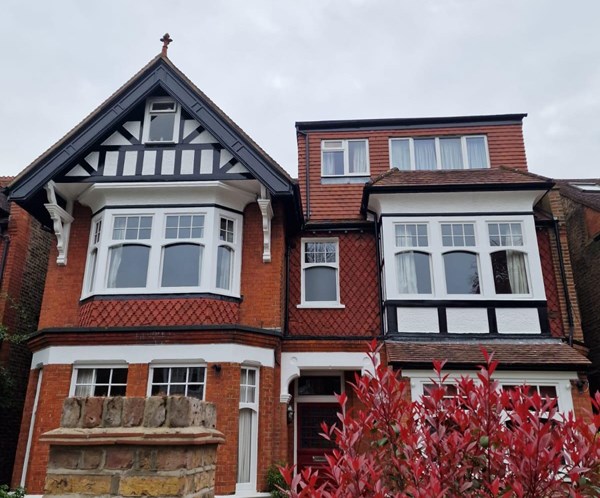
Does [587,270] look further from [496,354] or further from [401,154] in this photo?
[401,154]

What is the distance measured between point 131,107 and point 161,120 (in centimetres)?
77

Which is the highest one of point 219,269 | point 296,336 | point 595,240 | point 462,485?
point 595,240

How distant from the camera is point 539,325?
35.4 feet

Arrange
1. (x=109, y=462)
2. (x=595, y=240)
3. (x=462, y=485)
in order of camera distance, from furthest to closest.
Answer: (x=595, y=240)
(x=109, y=462)
(x=462, y=485)

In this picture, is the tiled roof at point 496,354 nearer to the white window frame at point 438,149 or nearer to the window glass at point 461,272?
the window glass at point 461,272

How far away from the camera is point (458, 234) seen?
1165 centimetres

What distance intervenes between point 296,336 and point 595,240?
9.14 metres

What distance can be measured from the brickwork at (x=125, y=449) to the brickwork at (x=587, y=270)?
1312 cm

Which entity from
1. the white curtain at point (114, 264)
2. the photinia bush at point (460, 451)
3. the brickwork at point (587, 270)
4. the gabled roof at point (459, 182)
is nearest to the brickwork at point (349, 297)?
the gabled roof at point (459, 182)

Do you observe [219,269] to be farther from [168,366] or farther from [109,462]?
[109,462]

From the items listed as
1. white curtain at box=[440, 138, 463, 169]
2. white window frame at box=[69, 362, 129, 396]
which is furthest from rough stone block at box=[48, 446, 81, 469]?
white curtain at box=[440, 138, 463, 169]

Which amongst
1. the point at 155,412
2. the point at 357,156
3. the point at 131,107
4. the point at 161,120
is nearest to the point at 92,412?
the point at 155,412

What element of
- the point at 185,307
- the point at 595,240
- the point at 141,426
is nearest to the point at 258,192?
the point at 185,307

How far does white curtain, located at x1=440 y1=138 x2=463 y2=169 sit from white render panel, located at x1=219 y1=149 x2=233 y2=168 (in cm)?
621
